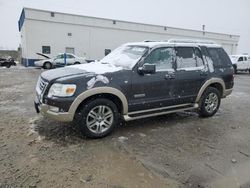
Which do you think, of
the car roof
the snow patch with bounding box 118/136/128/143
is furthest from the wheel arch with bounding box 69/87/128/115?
the car roof

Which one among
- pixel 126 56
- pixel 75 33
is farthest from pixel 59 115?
pixel 75 33

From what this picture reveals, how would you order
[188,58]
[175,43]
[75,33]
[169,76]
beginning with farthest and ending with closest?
[75,33], [188,58], [175,43], [169,76]

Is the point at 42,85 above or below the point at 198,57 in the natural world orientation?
below

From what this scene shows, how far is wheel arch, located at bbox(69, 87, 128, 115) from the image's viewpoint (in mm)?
4273

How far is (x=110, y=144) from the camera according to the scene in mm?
4391

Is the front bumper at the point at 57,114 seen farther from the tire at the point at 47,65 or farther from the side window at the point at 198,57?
the tire at the point at 47,65

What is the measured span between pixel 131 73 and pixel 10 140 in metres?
2.53

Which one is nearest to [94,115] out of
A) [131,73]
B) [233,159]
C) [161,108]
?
[131,73]

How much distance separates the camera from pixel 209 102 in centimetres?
622

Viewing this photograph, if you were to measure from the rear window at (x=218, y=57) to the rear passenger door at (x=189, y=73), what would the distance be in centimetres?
44

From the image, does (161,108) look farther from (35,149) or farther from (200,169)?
(35,149)

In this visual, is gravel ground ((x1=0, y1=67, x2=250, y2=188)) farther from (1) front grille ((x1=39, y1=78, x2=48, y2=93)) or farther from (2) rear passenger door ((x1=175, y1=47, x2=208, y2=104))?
(1) front grille ((x1=39, y1=78, x2=48, y2=93))

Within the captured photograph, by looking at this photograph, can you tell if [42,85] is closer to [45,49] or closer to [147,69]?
[147,69]

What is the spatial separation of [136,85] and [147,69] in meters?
0.38
